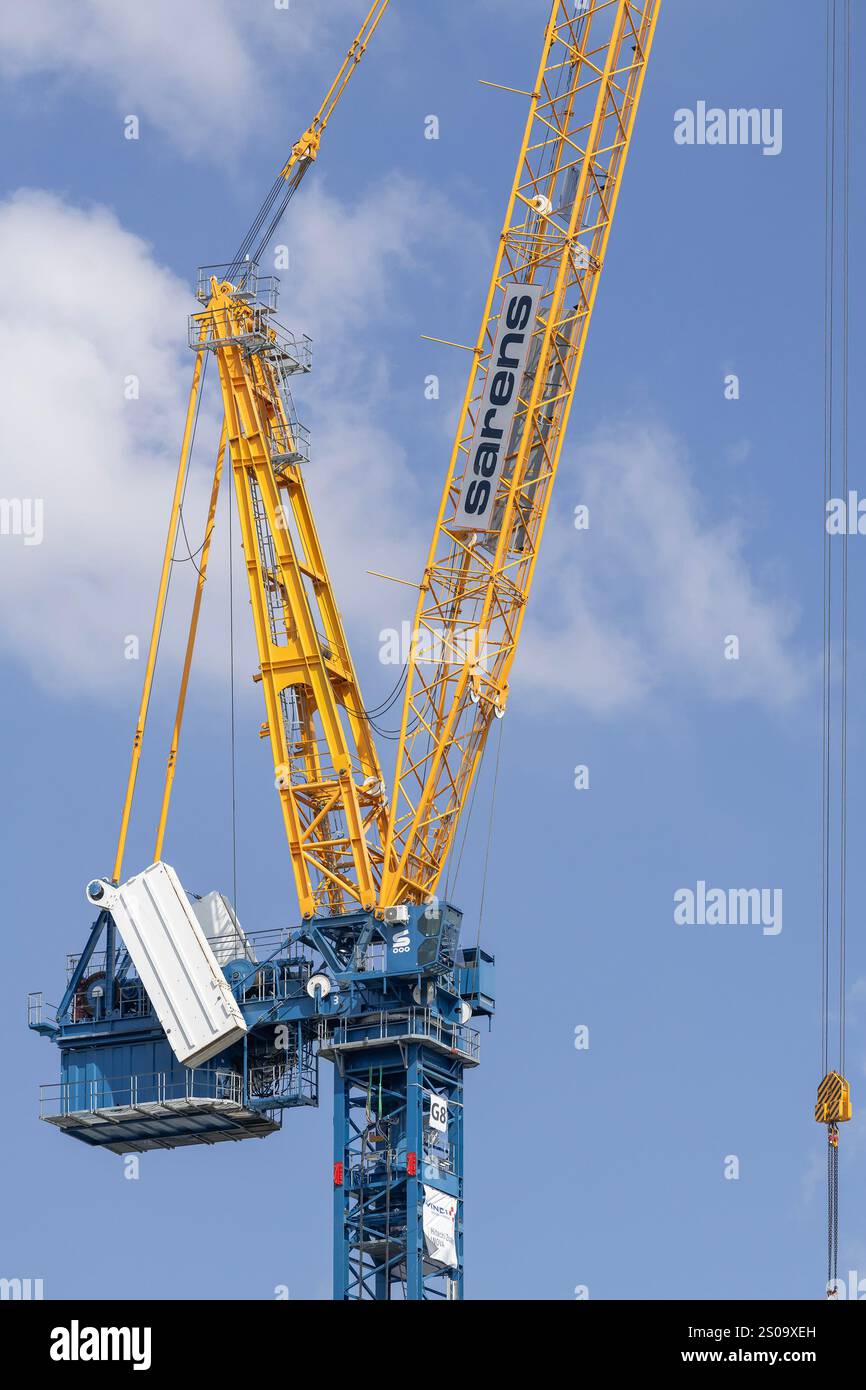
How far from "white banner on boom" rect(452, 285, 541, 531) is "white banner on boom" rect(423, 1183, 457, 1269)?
2640cm

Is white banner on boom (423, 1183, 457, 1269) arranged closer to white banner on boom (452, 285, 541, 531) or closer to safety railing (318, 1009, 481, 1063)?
safety railing (318, 1009, 481, 1063)

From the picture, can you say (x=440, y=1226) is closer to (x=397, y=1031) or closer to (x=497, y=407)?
(x=397, y=1031)

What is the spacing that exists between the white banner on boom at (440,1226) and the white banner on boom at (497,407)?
86.6ft

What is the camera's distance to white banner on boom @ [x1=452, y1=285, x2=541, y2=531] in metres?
113

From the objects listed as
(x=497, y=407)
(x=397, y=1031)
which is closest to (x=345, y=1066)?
(x=397, y=1031)

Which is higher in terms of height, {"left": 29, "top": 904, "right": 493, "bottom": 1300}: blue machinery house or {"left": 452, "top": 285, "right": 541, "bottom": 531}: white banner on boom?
{"left": 452, "top": 285, "right": 541, "bottom": 531}: white banner on boom

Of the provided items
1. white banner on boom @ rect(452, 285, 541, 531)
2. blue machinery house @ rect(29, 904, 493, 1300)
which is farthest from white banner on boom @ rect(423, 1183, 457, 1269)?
white banner on boom @ rect(452, 285, 541, 531)

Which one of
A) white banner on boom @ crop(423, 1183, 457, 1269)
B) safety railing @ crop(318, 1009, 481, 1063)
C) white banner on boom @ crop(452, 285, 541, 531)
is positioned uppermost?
white banner on boom @ crop(452, 285, 541, 531)

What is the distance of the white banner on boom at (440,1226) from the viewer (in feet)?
349

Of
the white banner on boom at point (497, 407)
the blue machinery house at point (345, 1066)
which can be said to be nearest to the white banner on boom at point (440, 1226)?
the blue machinery house at point (345, 1066)

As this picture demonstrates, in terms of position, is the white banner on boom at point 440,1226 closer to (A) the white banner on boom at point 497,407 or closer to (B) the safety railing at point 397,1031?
(B) the safety railing at point 397,1031

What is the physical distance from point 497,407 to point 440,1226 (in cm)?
3221
